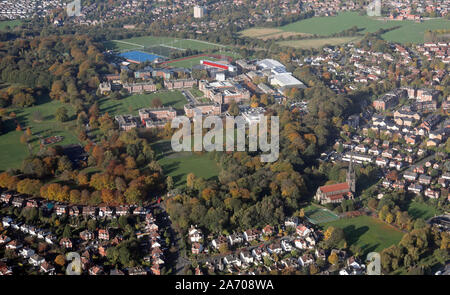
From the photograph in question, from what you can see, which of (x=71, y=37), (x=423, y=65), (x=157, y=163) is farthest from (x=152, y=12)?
(x=157, y=163)

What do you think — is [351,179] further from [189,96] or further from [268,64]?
[268,64]

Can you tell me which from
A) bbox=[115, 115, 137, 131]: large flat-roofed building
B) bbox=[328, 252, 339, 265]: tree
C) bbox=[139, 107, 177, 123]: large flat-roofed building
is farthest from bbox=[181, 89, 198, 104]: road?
bbox=[328, 252, 339, 265]: tree

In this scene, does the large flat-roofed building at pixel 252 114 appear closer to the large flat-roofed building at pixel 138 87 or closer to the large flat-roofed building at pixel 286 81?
the large flat-roofed building at pixel 286 81

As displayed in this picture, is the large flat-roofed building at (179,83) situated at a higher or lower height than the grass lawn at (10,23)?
lower

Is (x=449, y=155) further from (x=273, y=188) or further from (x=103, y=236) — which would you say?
(x=103, y=236)

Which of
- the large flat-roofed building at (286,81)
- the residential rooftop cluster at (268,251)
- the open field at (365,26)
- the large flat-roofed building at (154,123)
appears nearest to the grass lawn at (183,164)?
the large flat-roofed building at (154,123)
